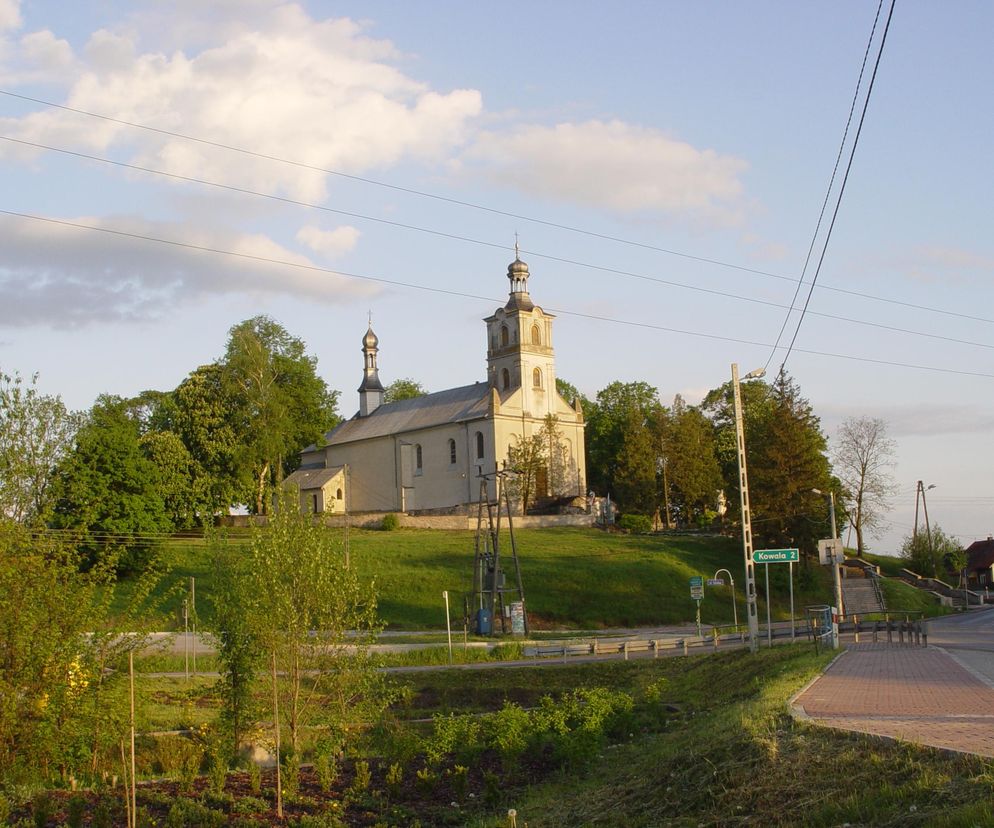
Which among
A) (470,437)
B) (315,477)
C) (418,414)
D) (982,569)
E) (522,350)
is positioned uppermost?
(522,350)

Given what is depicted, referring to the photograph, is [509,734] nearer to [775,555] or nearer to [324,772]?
[324,772]

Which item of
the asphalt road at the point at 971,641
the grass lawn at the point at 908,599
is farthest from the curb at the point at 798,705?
the grass lawn at the point at 908,599

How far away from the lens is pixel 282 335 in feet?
280

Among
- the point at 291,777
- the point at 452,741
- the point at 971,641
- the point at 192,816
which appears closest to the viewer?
the point at 192,816

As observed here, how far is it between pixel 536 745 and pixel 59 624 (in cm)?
736

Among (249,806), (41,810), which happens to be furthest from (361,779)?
(41,810)

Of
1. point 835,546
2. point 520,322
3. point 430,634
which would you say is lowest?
point 430,634

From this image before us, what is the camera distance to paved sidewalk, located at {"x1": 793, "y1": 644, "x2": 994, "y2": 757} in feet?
39.2

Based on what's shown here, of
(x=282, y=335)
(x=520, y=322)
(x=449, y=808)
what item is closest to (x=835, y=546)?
(x=449, y=808)

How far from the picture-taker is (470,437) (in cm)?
8150

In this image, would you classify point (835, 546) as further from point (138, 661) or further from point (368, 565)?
point (368, 565)

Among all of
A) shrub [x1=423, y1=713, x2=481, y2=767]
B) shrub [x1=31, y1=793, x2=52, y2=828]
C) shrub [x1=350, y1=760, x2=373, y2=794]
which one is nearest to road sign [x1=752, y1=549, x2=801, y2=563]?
shrub [x1=423, y1=713, x2=481, y2=767]

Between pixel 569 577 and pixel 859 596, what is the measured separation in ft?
51.9

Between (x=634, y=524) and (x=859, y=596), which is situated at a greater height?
(x=634, y=524)
